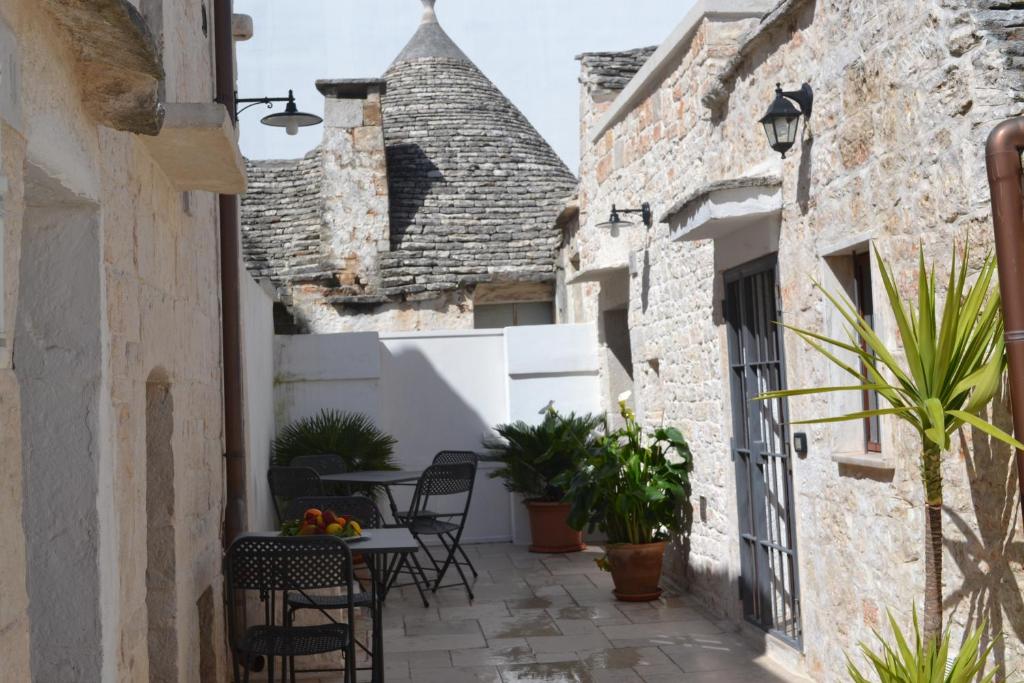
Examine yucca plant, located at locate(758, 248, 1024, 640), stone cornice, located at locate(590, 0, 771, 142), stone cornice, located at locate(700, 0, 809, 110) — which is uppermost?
stone cornice, located at locate(590, 0, 771, 142)

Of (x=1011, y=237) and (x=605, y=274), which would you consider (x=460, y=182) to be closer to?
(x=605, y=274)

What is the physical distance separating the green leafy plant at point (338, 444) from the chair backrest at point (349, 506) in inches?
121

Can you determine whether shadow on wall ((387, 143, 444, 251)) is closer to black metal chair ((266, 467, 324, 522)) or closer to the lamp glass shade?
black metal chair ((266, 467, 324, 522))

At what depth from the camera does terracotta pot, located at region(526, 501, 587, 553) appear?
10328 millimetres

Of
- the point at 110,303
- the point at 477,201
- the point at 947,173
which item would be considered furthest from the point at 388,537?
the point at 477,201

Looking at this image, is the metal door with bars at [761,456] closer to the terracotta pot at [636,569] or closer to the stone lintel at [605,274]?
the terracotta pot at [636,569]

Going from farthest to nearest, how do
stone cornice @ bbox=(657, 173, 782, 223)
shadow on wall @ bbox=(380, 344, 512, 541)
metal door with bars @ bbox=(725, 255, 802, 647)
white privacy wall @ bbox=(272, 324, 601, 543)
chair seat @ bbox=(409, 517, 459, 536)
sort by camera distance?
1. shadow on wall @ bbox=(380, 344, 512, 541)
2. white privacy wall @ bbox=(272, 324, 601, 543)
3. chair seat @ bbox=(409, 517, 459, 536)
4. metal door with bars @ bbox=(725, 255, 802, 647)
5. stone cornice @ bbox=(657, 173, 782, 223)

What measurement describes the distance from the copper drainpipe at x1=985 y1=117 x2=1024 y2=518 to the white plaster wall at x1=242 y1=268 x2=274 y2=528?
477 centimetres

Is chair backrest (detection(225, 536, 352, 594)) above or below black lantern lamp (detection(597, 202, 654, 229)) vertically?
below

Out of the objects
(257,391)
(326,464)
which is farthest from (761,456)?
(326,464)

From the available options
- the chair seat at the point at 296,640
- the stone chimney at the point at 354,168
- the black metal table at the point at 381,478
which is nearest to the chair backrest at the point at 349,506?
the chair seat at the point at 296,640

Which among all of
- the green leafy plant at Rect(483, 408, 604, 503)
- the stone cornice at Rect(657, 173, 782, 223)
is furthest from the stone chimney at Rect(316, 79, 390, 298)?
the stone cornice at Rect(657, 173, 782, 223)

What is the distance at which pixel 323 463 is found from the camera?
935 cm

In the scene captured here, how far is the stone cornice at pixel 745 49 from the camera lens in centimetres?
535
